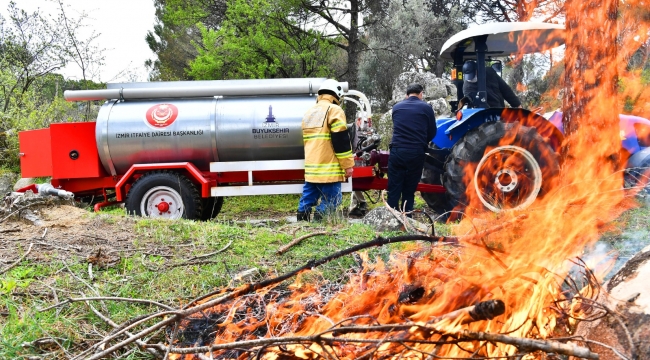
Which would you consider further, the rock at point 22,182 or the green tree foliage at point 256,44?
the green tree foliage at point 256,44

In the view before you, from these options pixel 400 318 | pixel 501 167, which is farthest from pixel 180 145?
pixel 400 318

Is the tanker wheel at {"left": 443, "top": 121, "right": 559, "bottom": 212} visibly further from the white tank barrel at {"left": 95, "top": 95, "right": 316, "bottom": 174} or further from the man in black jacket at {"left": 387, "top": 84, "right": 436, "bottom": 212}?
the white tank barrel at {"left": 95, "top": 95, "right": 316, "bottom": 174}

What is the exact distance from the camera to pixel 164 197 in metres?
7.26

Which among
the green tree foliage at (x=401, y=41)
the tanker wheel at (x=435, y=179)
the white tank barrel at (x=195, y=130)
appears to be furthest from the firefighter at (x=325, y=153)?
the green tree foliage at (x=401, y=41)

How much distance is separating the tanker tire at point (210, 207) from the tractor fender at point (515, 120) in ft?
13.2

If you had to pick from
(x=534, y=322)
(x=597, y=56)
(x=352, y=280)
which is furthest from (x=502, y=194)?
(x=534, y=322)

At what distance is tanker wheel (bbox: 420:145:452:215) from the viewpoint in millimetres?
7508

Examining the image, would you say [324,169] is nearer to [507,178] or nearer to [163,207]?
[507,178]

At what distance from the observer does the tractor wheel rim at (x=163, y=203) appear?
7168mm

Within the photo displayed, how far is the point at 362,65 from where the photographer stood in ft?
62.6

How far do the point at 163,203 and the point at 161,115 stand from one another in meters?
1.37

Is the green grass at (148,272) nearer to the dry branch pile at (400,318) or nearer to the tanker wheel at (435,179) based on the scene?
the dry branch pile at (400,318)

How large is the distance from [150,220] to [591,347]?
14.4ft

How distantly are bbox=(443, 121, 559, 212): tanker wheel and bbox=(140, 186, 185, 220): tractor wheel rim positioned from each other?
4.05 m
